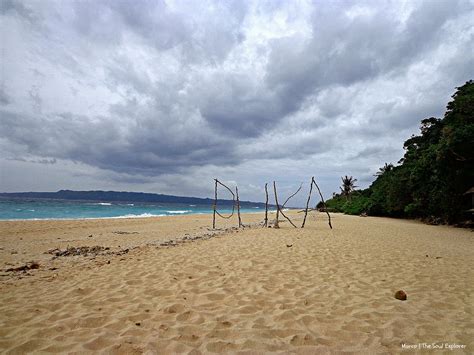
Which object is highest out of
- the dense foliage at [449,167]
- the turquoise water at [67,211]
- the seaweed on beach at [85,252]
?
the dense foliage at [449,167]

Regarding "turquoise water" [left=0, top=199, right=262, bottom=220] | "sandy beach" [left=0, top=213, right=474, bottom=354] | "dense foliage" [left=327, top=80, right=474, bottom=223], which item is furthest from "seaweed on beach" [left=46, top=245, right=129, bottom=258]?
"turquoise water" [left=0, top=199, right=262, bottom=220]

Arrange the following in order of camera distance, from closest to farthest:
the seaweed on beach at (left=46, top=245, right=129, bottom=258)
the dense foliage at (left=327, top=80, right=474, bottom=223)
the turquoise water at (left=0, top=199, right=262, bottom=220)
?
the seaweed on beach at (left=46, top=245, right=129, bottom=258), the dense foliage at (left=327, top=80, right=474, bottom=223), the turquoise water at (left=0, top=199, right=262, bottom=220)

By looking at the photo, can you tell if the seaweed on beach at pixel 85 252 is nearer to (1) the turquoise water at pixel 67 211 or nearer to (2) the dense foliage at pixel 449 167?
(2) the dense foliage at pixel 449 167

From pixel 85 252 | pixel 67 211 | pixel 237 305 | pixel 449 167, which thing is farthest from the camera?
pixel 67 211

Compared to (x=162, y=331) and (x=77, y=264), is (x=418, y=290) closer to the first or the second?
(x=162, y=331)

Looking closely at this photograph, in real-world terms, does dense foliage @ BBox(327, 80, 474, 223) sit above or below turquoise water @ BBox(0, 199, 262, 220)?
above

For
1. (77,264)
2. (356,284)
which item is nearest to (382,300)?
(356,284)

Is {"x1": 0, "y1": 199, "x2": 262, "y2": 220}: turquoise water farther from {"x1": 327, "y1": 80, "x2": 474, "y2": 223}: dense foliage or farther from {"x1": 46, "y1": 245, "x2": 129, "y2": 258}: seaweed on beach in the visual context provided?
{"x1": 327, "y1": 80, "x2": 474, "y2": 223}: dense foliage

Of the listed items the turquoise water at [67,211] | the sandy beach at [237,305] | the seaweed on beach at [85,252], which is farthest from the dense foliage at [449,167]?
the turquoise water at [67,211]

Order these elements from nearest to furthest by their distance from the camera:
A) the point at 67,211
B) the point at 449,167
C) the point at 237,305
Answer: the point at 237,305 < the point at 449,167 < the point at 67,211

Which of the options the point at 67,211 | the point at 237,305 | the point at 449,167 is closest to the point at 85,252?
the point at 237,305

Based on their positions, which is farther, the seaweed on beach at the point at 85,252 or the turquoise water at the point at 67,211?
the turquoise water at the point at 67,211

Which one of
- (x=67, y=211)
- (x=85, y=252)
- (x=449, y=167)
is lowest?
(x=85, y=252)

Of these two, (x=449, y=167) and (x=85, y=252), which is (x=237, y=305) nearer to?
(x=85, y=252)
